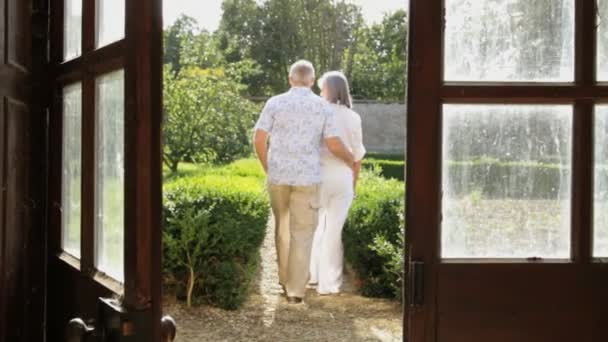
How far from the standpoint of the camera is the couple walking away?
22.4 ft

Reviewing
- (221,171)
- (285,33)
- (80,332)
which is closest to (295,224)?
(80,332)

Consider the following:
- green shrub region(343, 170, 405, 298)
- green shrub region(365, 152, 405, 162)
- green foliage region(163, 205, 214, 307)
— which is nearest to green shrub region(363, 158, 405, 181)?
green shrub region(365, 152, 405, 162)

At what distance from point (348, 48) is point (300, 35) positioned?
1520mm

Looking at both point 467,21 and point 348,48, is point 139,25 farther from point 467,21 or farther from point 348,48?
point 348,48

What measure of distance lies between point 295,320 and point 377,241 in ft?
3.17

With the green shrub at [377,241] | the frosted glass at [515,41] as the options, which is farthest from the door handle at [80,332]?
the green shrub at [377,241]

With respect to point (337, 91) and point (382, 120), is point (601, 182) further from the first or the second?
point (382, 120)

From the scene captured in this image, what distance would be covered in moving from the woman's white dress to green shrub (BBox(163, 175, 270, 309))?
23.7 inches

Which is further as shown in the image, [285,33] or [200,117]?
[285,33]

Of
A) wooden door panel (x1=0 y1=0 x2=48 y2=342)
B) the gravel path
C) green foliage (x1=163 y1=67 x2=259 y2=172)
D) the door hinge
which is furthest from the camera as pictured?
green foliage (x1=163 y1=67 x2=259 y2=172)

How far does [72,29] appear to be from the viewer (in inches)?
113

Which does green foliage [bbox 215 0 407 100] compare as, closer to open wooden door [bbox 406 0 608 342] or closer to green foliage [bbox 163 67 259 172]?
green foliage [bbox 163 67 259 172]

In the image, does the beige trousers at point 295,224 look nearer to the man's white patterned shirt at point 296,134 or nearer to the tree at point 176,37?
the man's white patterned shirt at point 296,134

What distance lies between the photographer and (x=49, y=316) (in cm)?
320
